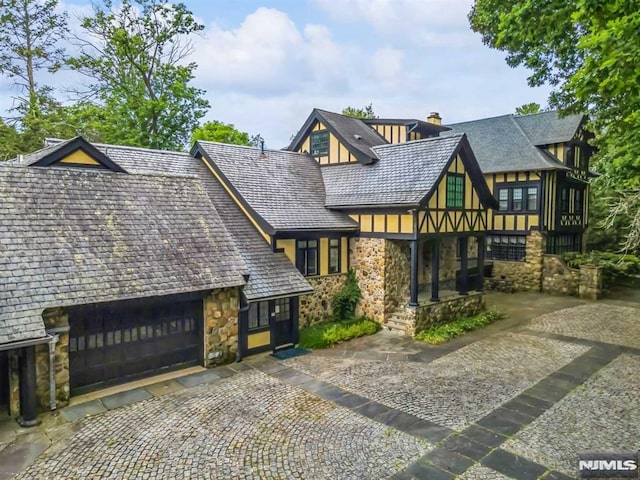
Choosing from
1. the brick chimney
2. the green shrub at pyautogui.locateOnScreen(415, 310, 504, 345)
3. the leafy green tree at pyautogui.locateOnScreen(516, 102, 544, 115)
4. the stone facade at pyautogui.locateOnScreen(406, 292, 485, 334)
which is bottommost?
the green shrub at pyautogui.locateOnScreen(415, 310, 504, 345)

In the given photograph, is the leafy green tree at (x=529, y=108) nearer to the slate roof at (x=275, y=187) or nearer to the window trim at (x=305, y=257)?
the slate roof at (x=275, y=187)

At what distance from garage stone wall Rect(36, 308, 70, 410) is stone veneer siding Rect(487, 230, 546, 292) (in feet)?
68.4

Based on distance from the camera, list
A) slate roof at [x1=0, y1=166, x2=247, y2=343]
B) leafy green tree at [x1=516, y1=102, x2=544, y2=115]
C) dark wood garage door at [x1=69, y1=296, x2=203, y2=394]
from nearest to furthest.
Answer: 1. slate roof at [x1=0, y1=166, x2=247, y2=343]
2. dark wood garage door at [x1=69, y1=296, x2=203, y2=394]
3. leafy green tree at [x1=516, y1=102, x2=544, y2=115]

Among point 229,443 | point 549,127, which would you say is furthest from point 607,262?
point 229,443

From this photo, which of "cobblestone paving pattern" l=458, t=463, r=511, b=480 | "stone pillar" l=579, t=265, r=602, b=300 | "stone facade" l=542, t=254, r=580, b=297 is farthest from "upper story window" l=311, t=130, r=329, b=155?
"cobblestone paving pattern" l=458, t=463, r=511, b=480

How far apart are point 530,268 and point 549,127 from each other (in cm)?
787

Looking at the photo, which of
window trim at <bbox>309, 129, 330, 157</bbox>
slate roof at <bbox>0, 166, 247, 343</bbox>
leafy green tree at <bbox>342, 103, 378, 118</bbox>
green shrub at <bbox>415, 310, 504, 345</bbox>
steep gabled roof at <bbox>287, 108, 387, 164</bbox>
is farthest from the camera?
leafy green tree at <bbox>342, 103, 378, 118</bbox>

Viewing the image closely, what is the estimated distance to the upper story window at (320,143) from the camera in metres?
19.1

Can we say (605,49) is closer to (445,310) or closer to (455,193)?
(455,193)

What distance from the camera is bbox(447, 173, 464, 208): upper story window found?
15881mm

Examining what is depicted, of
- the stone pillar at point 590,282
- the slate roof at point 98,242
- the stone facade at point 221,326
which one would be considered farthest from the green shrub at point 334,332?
the stone pillar at point 590,282

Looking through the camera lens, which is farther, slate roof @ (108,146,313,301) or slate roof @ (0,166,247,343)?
slate roof @ (108,146,313,301)

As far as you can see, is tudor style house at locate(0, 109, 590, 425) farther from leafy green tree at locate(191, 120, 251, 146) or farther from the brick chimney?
leafy green tree at locate(191, 120, 251, 146)

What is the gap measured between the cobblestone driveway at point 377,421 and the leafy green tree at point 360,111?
106 ft
